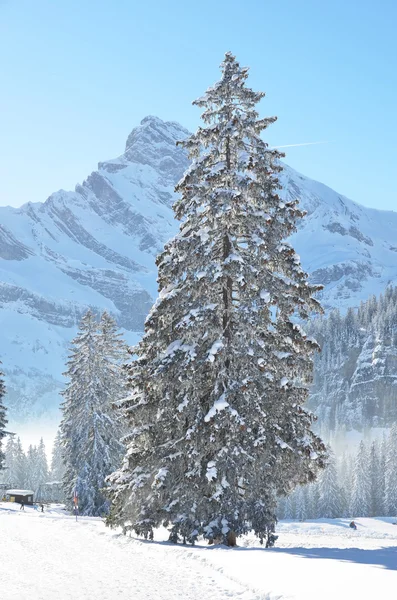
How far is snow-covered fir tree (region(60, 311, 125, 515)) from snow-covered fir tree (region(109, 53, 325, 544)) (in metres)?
21.3

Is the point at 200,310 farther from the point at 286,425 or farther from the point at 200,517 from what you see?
the point at 200,517

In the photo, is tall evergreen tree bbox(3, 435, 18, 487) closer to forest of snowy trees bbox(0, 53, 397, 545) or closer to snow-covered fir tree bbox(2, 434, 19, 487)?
snow-covered fir tree bbox(2, 434, 19, 487)

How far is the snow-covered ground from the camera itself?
31.7 ft

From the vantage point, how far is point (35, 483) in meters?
115

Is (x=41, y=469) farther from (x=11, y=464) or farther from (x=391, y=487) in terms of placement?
(x=391, y=487)

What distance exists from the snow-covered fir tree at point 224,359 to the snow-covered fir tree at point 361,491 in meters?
83.9

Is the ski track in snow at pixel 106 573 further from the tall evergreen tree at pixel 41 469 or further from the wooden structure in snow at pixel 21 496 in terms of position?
the tall evergreen tree at pixel 41 469

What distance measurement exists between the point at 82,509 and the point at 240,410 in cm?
2649

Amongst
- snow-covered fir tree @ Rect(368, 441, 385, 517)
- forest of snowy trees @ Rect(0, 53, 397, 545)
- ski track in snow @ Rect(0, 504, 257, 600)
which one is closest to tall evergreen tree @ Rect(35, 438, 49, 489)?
snow-covered fir tree @ Rect(368, 441, 385, 517)

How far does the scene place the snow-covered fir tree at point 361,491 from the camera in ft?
311

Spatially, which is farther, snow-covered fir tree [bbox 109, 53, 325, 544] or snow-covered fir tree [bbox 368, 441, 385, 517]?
snow-covered fir tree [bbox 368, 441, 385, 517]

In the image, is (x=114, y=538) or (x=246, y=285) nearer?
(x=246, y=285)

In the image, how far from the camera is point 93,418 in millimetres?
39781

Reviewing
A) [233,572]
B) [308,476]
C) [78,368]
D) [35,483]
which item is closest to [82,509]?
[78,368]
